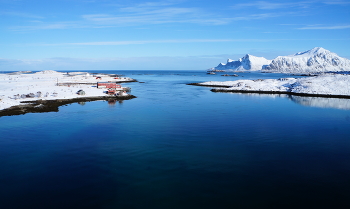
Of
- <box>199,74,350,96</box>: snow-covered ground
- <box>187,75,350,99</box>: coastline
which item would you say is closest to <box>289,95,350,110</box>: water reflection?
<box>187,75,350,99</box>: coastline

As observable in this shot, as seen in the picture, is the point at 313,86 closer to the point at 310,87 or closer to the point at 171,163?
the point at 310,87

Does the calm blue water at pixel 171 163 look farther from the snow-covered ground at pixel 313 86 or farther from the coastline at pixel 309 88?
the snow-covered ground at pixel 313 86

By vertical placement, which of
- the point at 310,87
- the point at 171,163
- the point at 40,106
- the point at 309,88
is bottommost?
the point at 171,163

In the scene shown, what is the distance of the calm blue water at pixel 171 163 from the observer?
43.3ft

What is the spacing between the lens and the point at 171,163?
1752cm

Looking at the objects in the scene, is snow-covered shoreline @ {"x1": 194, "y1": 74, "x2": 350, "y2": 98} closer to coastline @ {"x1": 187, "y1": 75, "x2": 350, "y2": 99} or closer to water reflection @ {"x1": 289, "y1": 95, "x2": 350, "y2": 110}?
coastline @ {"x1": 187, "y1": 75, "x2": 350, "y2": 99}

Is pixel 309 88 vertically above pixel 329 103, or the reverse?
pixel 309 88

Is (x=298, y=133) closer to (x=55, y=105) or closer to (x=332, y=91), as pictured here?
(x=55, y=105)

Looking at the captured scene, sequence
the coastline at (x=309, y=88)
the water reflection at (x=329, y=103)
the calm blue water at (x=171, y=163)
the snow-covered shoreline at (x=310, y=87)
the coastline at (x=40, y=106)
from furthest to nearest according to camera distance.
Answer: the snow-covered shoreline at (x=310, y=87) → the coastline at (x=309, y=88) → the water reflection at (x=329, y=103) → the coastline at (x=40, y=106) → the calm blue water at (x=171, y=163)

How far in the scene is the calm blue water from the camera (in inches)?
520

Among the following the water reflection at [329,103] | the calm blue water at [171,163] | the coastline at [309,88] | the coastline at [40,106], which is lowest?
the calm blue water at [171,163]

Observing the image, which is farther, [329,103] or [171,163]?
[329,103]

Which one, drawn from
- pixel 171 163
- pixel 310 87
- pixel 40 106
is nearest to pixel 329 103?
pixel 310 87

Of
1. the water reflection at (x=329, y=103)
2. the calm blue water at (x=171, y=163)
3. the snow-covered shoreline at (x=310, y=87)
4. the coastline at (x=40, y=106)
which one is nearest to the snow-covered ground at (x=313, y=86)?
the snow-covered shoreline at (x=310, y=87)
